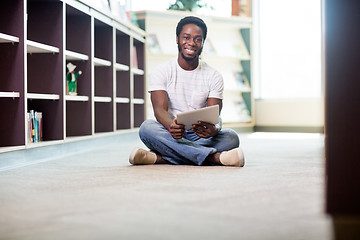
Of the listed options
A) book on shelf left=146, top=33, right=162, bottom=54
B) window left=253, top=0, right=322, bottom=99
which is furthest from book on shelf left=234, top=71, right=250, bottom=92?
book on shelf left=146, top=33, right=162, bottom=54

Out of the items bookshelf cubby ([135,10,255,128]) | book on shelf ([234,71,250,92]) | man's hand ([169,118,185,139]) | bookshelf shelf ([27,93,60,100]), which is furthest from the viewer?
book on shelf ([234,71,250,92])

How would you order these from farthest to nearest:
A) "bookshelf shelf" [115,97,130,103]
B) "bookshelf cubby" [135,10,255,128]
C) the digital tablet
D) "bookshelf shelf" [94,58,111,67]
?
"bookshelf cubby" [135,10,255,128]
"bookshelf shelf" [115,97,130,103]
"bookshelf shelf" [94,58,111,67]
the digital tablet

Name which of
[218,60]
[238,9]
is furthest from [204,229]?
[238,9]

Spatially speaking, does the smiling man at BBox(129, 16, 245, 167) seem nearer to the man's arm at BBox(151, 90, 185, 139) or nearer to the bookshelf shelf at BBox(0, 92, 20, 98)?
the man's arm at BBox(151, 90, 185, 139)

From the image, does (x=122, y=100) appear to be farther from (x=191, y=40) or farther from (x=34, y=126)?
(x=191, y=40)

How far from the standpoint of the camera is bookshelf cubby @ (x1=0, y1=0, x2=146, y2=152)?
8.57ft

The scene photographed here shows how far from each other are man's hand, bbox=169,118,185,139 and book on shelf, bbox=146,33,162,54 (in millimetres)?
3097

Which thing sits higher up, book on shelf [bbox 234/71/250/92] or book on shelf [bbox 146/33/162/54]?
book on shelf [bbox 146/33/162/54]

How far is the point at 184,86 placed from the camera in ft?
8.77

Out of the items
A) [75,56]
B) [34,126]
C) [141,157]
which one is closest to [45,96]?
[34,126]

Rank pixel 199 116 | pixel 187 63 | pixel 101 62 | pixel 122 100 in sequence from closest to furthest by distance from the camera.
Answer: pixel 199 116 → pixel 187 63 → pixel 101 62 → pixel 122 100

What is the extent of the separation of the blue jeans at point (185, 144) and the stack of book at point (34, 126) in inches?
31.0

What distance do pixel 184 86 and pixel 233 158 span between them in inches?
19.9

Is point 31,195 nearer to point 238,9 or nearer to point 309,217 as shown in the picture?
point 309,217
